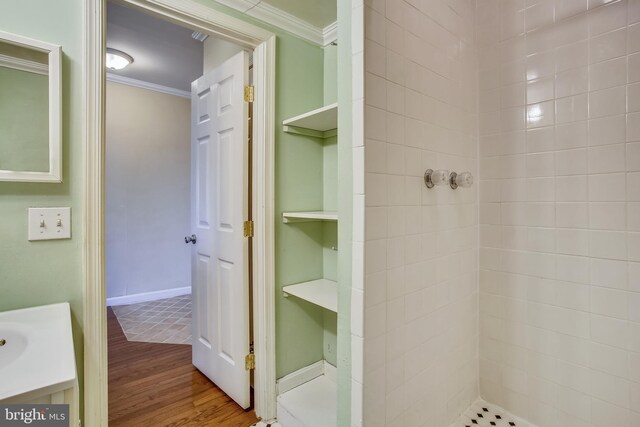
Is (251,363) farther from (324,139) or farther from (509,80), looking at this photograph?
(509,80)

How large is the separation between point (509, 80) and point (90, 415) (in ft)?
7.44

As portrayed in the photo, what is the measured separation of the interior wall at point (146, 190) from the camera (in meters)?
3.44

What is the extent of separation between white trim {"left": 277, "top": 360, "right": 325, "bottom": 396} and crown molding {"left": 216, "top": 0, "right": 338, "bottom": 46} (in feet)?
6.50

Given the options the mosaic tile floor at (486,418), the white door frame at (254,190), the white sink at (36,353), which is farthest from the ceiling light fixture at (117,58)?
the mosaic tile floor at (486,418)

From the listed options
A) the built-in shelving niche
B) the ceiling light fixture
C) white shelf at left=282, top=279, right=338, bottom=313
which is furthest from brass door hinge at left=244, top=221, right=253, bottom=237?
the ceiling light fixture

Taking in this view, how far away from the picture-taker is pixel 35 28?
44.6 inches

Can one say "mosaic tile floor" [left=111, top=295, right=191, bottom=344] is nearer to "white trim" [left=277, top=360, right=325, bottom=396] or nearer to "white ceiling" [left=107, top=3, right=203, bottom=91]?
"white trim" [left=277, top=360, right=325, bottom=396]

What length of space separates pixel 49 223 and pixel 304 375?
1.49 metres

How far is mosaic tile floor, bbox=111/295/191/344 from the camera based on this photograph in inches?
108

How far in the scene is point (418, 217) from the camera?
1.16 meters

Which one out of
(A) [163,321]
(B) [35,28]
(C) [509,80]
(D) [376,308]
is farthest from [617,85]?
(A) [163,321]

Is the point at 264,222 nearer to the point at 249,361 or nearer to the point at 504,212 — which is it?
the point at 249,361

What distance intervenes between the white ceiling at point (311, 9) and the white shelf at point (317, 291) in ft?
5.00

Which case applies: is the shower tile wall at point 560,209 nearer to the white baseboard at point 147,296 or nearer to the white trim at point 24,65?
the white trim at point 24,65
